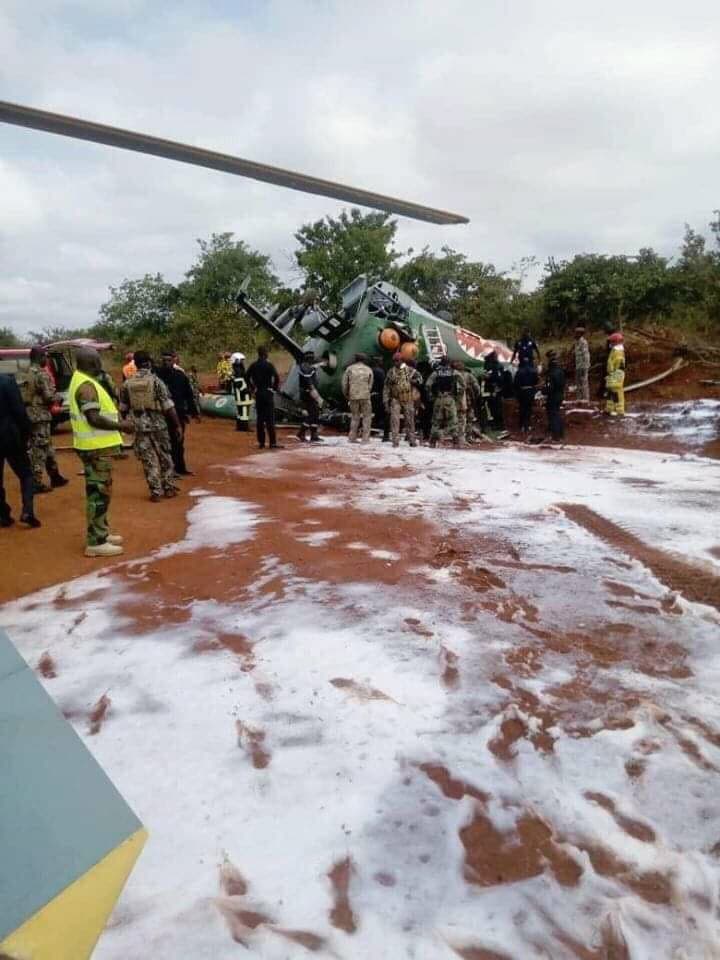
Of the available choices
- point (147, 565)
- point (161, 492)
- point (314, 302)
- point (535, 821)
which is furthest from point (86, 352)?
point (314, 302)

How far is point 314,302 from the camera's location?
1366cm

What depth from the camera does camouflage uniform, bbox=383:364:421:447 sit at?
35.6 ft

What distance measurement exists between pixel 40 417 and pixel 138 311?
83.5ft

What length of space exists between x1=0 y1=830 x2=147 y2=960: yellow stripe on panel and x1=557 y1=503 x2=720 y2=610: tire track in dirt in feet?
11.1

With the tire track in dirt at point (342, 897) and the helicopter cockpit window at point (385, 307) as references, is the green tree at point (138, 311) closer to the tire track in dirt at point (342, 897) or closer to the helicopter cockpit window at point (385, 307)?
the helicopter cockpit window at point (385, 307)

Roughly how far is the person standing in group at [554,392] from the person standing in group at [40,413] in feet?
25.5

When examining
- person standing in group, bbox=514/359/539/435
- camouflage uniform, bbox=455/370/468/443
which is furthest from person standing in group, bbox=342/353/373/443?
person standing in group, bbox=514/359/539/435

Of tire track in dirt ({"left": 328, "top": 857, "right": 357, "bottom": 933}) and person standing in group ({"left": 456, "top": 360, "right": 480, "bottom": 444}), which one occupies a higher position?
person standing in group ({"left": 456, "top": 360, "right": 480, "bottom": 444})

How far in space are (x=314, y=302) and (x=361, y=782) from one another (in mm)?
12398

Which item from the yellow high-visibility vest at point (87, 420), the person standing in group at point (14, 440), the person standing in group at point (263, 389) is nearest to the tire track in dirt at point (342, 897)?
the yellow high-visibility vest at point (87, 420)

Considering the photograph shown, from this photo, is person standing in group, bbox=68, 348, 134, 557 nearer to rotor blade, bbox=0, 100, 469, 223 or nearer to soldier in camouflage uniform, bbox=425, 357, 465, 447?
rotor blade, bbox=0, 100, 469, 223

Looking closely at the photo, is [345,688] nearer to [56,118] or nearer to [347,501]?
[56,118]

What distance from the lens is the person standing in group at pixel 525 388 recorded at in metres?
12.3

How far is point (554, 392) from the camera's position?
1138cm
